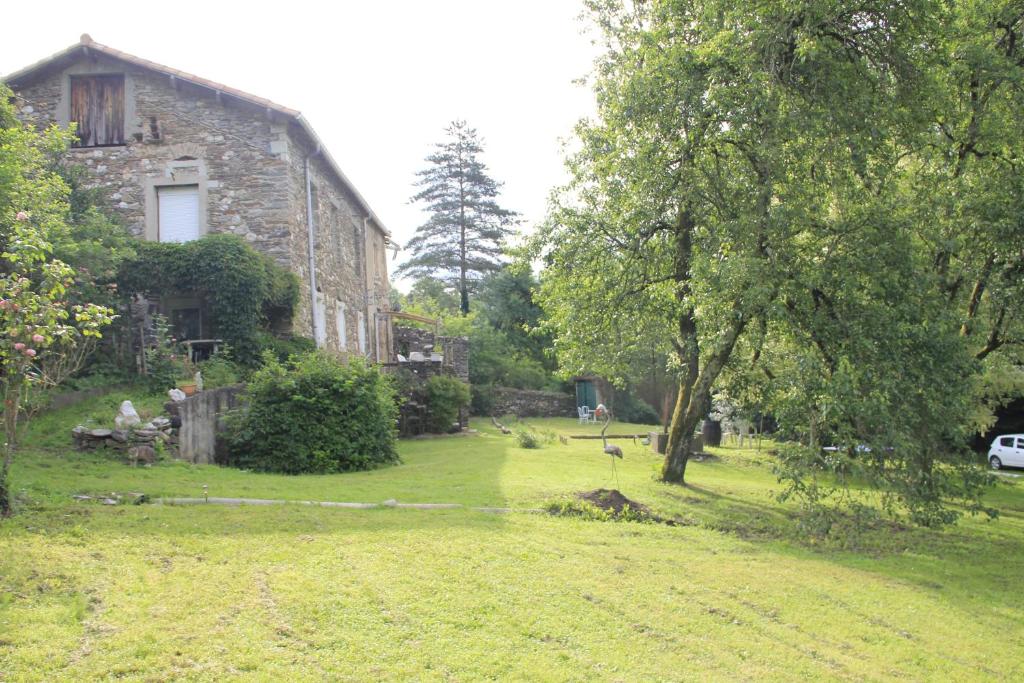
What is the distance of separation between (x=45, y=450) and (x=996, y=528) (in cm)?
1391

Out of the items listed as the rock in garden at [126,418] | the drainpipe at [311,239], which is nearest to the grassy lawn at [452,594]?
the rock in garden at [126,418]

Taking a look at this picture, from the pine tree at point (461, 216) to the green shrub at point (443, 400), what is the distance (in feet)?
68.2

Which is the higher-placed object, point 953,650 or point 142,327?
point 142,327

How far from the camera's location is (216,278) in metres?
14.6

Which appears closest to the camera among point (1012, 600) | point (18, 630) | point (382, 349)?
point (18, 630)

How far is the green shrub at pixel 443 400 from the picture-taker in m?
20.2

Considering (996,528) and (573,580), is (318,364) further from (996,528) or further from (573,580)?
(996,528)

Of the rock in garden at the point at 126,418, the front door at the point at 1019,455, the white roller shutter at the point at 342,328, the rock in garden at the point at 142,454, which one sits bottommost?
the front door at the point at 1019,455

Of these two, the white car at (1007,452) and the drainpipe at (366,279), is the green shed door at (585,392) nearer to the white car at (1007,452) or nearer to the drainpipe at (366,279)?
the drainpipe at (366,279)

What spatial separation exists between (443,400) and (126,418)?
10.4m

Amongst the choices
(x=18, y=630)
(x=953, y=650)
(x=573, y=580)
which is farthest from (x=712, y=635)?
(x=18, y=630)

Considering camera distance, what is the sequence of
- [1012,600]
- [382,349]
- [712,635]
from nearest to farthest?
[712,635]
[1012,600]
[382,349]

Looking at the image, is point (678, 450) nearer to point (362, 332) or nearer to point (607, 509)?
point (607, 509)

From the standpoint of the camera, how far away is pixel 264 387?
1255 centimetres
